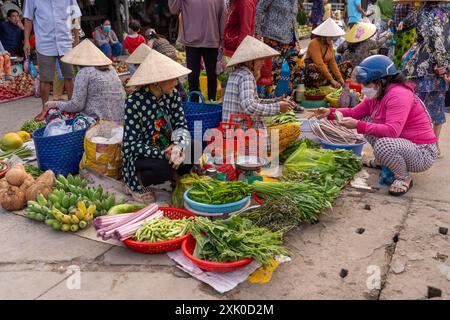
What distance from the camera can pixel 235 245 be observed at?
2.69 metres

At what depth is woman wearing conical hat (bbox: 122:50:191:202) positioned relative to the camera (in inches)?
139

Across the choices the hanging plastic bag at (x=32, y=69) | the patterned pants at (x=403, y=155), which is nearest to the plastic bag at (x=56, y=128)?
the patterned pants at (x=403, y=155)

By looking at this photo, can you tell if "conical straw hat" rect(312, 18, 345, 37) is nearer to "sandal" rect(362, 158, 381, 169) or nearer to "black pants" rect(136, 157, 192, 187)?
"sandal" rect(362, 158, 381, 169)

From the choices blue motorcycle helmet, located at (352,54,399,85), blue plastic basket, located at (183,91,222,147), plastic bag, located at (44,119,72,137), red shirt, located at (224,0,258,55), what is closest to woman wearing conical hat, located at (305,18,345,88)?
red shirt, located at (224,0,258,55)

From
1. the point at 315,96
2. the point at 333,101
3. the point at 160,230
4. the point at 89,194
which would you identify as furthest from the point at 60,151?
the point at 315,96

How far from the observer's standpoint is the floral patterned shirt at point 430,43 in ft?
14.1

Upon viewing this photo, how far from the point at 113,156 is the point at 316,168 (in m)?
1.76

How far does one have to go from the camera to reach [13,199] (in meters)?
3.62

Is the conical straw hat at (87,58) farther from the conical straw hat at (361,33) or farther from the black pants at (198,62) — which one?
the conical straw hat at (361,33)

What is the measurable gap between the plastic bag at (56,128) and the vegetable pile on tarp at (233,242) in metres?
1.99

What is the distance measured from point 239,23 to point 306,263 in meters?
3.40

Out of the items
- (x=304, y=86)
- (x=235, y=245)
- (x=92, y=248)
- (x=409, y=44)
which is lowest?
(x=92, y=248)
